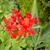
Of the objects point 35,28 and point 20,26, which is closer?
point 20,26

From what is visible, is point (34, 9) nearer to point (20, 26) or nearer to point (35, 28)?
point (35, 28)

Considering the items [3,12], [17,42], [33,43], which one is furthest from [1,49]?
[3,12]

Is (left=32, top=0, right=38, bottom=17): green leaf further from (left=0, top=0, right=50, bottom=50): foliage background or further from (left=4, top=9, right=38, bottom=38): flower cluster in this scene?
(left=4, top=9, right=38, bottom=38): flower cluster

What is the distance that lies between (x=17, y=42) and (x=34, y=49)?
15.3 inches

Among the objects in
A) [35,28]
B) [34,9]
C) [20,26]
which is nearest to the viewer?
[20,26]

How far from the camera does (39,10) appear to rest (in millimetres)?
2842

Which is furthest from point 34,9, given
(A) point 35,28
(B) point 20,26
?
(B) point 20,26

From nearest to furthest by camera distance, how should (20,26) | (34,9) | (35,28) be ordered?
(20,26) < (35,28) < (34,9)

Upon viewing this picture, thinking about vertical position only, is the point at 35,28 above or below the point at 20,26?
below

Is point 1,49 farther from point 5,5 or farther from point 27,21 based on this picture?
point 5,5

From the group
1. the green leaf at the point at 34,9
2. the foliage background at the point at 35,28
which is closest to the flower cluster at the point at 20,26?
the foliage background at the point at 35,28

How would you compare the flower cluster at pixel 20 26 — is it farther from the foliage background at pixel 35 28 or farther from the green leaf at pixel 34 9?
the green leaf at pixel 34 9

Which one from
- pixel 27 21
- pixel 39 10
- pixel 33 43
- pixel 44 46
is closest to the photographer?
pixel 27 21

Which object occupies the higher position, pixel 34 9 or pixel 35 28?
pixel 34 9
